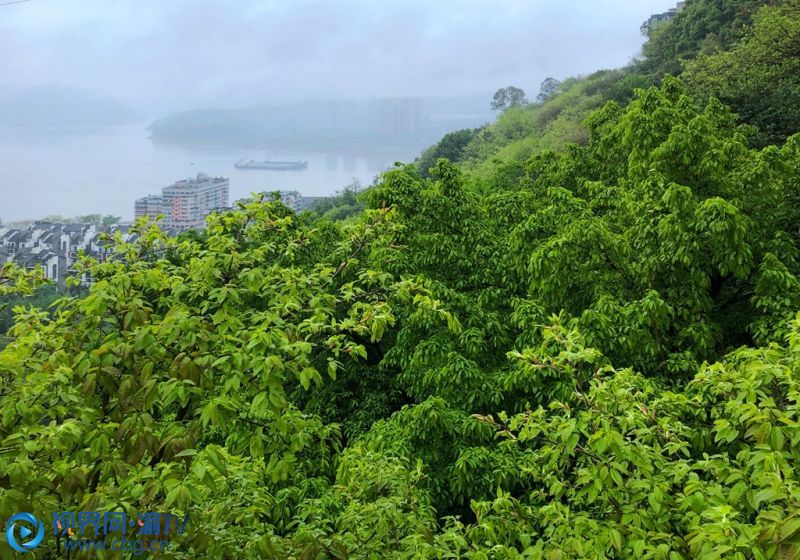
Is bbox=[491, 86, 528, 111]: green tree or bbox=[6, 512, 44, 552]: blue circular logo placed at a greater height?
bbox=[491, 86, 528, 111]: green tree

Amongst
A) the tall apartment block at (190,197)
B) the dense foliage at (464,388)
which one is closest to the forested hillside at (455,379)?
the dense foliage at (464,388)

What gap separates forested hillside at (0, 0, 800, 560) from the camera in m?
2.90

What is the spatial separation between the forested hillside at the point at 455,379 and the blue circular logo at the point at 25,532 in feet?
0.28

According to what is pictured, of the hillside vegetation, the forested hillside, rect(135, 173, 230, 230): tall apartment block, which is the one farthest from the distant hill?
the forested hillside

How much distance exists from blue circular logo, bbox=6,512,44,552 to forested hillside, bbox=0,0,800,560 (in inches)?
3.4

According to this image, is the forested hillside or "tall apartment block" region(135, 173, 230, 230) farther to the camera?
"tall apartment block" region(135, 173, 230, 230)

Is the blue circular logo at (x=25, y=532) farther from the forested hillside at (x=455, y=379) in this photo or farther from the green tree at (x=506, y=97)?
the green tree at (x=506, y=97)

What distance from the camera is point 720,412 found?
12.9ft

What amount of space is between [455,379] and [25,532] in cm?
430

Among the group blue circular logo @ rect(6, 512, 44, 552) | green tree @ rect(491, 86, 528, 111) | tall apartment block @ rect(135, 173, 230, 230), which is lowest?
blue circular logo @ rect(6, 512, 44, 552)

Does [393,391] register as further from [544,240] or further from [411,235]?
[544,240]

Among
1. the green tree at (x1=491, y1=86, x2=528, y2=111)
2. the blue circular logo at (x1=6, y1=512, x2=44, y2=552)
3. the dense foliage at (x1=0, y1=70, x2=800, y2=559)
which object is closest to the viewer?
the blue circular logo at (x1=6, y1=512, x2=44, y2=552)

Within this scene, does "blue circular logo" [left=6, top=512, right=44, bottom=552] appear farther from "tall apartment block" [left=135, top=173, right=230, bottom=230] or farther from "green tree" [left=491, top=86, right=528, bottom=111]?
"green tree" [left=491, top=86, right=528, bottom=111]

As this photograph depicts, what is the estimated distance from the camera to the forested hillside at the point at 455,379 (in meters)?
2.90
